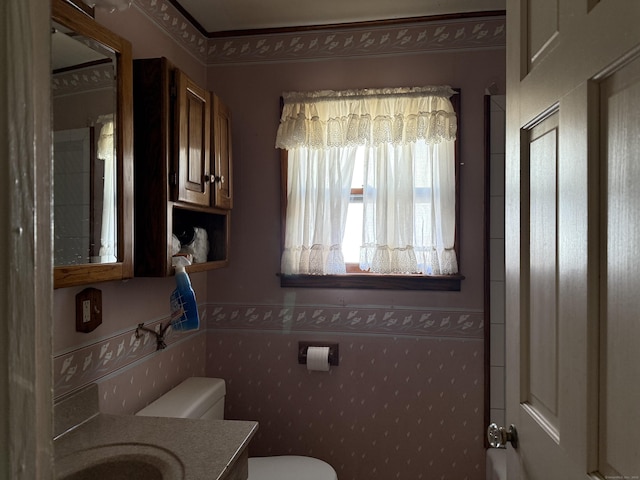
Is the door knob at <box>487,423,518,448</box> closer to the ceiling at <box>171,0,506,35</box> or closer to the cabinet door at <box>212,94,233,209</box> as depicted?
the cabinet door at <box>212,94,233,209</box>

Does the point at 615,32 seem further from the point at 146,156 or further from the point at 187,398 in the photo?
the point at 187,398

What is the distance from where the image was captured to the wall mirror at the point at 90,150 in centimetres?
118

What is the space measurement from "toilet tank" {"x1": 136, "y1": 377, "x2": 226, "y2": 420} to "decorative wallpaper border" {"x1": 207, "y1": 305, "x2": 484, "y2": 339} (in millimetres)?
353

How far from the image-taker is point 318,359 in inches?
87.0

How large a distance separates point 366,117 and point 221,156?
2.33ft

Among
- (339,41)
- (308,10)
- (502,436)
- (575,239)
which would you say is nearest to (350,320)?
(502,436)

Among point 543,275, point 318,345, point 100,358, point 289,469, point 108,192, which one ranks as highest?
point 108,192

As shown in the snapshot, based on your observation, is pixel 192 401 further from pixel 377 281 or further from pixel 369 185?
pixel 369 185

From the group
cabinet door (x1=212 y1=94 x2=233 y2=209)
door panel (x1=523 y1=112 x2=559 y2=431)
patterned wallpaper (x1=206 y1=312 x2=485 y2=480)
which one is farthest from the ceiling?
patterned wallpaper (x1=206 y1=312 x2=485 y2=480)

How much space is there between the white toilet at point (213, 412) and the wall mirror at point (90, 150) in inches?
26.9

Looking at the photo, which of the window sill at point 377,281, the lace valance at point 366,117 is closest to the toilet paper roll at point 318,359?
the window sill at point 377,281

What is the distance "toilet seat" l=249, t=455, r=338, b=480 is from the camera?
6.11ft

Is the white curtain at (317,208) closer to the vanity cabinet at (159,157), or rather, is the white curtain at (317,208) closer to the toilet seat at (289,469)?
the vanity cabinet at (159,157)

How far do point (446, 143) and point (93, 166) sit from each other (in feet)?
5.05
